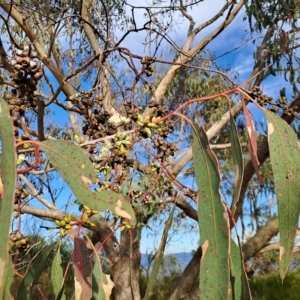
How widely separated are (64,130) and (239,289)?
3.83 meters

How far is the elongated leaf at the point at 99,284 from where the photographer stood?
83cm

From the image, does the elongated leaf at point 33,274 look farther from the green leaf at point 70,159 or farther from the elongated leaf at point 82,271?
the green leaf at point 70,159

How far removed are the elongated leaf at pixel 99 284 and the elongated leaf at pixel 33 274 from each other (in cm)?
12

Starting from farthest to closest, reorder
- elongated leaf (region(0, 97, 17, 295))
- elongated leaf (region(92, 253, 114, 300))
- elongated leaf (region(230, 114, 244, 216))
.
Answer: elongated leaf (region(92, 253, 114, 300))
elongated leaf (region(230, 114, 244, 216))
elongated leaf (region(0, 97, 17, 295))

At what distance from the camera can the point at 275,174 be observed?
0.68 m

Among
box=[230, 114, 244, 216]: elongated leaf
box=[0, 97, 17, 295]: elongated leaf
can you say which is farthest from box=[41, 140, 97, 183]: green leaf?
box=[230, 114, 244, 216]: elongated leaf

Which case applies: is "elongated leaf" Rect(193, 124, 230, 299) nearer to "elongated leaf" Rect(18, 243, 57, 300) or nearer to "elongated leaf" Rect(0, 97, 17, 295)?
"elongated leaf" Rect(0, 97, 17, 295)

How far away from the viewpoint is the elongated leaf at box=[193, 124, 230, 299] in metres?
0.57

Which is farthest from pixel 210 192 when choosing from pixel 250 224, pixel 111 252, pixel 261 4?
pixel 250 224

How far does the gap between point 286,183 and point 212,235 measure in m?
0.18

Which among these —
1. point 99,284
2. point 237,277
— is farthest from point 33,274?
Result: point 237,277

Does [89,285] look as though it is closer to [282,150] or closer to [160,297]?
[282,150]

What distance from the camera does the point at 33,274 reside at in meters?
0.90

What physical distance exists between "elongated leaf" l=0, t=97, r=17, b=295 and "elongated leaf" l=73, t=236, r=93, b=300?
0.33 metres
